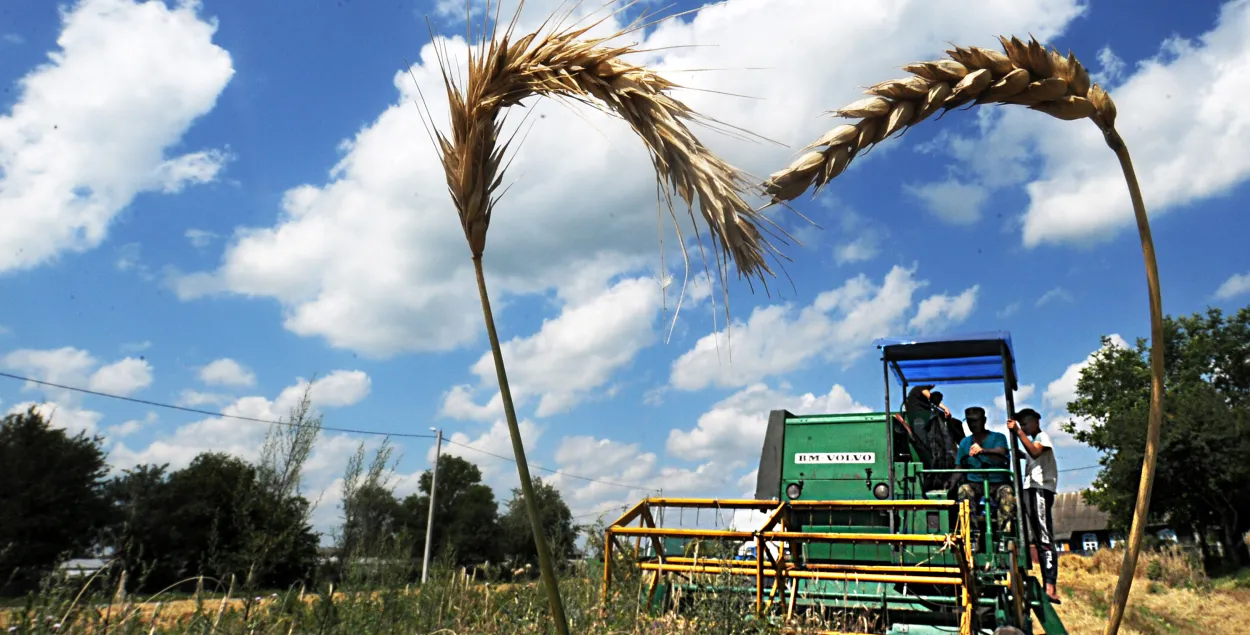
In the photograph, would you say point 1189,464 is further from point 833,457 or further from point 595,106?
point 595,106

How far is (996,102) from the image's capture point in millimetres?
1589

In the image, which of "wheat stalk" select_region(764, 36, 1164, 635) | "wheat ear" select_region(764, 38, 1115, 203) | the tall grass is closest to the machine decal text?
the tall grass

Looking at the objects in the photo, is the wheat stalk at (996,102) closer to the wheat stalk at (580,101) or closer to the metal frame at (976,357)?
the wheat stalk at (580,101)

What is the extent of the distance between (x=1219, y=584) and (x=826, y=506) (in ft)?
83.8

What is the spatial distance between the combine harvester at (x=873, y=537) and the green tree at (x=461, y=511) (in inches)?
1406

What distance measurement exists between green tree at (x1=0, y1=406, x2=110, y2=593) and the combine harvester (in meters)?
23.7

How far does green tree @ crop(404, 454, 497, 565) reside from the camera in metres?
45.8

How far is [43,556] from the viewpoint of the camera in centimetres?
2502

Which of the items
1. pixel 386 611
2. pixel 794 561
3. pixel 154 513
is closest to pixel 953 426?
pixel 794 561

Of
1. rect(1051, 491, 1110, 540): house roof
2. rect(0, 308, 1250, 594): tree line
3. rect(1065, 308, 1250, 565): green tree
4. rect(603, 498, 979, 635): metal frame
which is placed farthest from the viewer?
rect(1051, 491, 1110, 540): house roof

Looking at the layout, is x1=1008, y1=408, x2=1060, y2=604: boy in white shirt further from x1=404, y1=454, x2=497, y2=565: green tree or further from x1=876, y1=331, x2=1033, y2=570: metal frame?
x1=404, y1=454, x2=497, y2=565: green tree

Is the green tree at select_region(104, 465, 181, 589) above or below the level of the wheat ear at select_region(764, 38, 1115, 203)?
below

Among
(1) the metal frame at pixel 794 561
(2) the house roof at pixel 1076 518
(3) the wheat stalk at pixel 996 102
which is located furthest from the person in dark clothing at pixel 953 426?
(2) the house roof at pixel 1076 518

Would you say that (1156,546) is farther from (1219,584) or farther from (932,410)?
(932,410)
